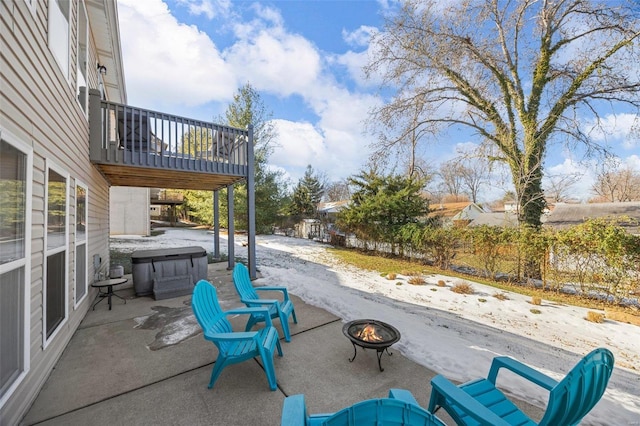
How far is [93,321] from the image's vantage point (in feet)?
12.8

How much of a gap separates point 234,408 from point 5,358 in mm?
1607

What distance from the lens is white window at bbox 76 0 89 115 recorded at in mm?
4039

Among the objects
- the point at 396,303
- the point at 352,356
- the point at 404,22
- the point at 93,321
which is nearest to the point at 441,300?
the point at 396,303

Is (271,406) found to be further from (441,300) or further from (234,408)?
(441,300)

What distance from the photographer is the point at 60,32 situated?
9.77ft

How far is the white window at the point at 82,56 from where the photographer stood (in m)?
4.04

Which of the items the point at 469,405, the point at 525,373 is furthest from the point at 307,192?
the point at 469,405

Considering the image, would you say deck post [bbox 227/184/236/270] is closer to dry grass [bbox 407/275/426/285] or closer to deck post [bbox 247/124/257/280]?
deck post [bbox 247/124/257/280]

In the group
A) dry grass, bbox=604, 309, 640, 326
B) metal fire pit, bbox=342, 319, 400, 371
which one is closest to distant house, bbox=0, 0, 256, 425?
metal fire pit, bbox=342, 319, 400, 371

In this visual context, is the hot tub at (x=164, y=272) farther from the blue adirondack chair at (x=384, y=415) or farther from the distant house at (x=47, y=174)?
the blue adirondack chair at (x=384, y=415)

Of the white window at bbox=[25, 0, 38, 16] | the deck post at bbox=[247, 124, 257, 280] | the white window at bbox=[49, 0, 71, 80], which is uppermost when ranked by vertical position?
the white window at bbox=[49, 0, 71, 80]

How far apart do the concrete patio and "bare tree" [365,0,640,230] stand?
28.4 feet

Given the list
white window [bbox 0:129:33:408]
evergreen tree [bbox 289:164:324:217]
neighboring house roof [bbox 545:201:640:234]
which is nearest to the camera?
white window [bbox 0:129:33:408]

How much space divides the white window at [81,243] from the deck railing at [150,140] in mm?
975
